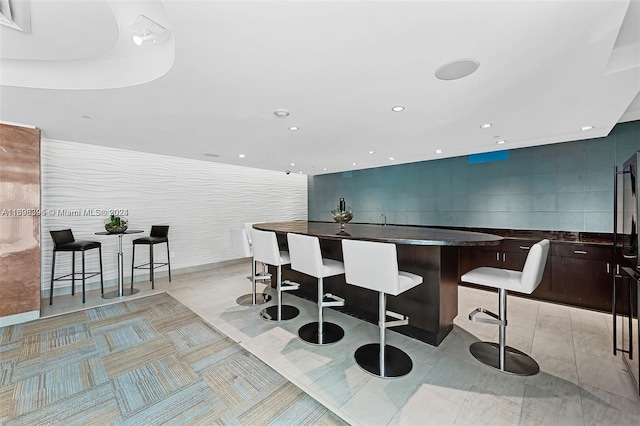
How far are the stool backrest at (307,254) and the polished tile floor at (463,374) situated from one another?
2.47 feet

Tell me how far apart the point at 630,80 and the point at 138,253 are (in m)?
6.71

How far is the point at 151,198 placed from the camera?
485 cm

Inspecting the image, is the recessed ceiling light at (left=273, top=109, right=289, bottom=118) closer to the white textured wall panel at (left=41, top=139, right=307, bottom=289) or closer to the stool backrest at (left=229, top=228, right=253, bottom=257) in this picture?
the stool backrest at (left=229, top=228, right=253, bottom=257)

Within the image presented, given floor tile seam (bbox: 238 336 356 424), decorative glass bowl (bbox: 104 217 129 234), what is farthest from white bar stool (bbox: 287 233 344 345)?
decorative glass bowl (bbox: 104 217 129 234)

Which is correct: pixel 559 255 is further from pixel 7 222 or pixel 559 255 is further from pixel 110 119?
pixel 7 222

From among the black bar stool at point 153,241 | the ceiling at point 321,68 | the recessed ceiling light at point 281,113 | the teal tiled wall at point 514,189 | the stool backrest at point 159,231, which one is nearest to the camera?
the ceiling at point 321,68

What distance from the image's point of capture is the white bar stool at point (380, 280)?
1.96 meters

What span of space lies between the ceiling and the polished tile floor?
2.35 meters

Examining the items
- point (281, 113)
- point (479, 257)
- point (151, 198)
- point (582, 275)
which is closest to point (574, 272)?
point (582, 275)

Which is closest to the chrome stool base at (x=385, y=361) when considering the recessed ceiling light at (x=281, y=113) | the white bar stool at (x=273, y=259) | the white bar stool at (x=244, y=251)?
the white bar stool at (x=273, y=259)

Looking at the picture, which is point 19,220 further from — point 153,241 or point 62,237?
point 153,241

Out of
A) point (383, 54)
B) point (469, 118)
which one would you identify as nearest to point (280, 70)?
point (383, 54)

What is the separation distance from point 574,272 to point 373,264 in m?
3.41

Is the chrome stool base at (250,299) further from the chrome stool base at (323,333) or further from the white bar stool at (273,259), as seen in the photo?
the chrome stool base at (323,333)
